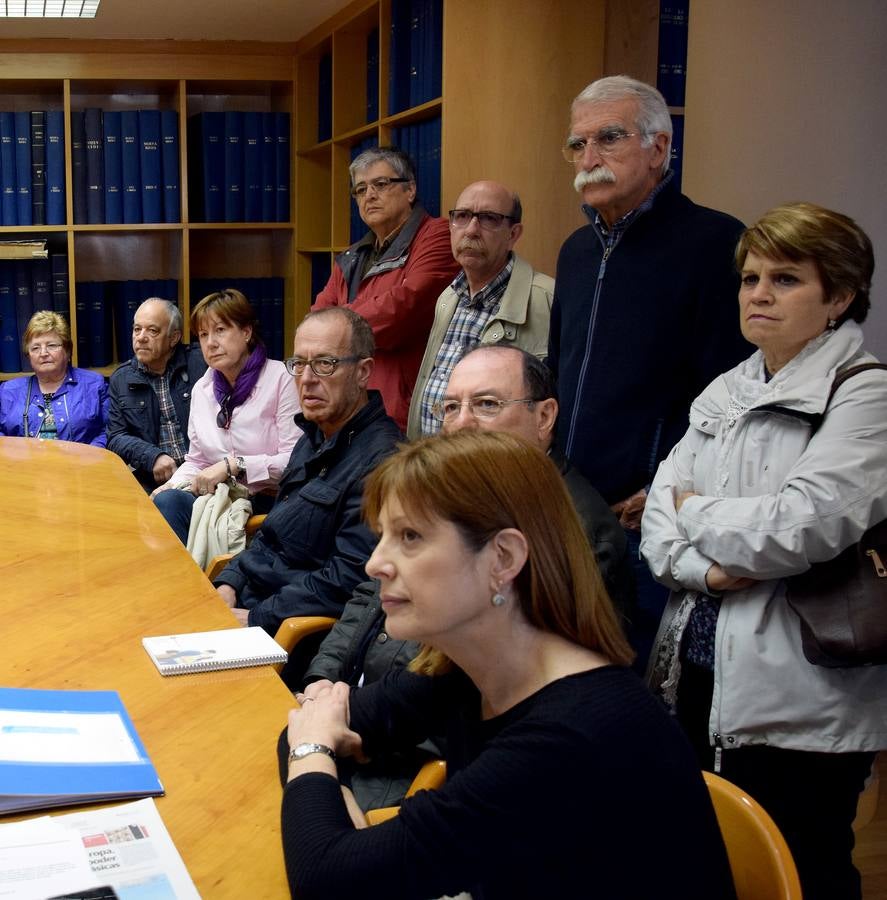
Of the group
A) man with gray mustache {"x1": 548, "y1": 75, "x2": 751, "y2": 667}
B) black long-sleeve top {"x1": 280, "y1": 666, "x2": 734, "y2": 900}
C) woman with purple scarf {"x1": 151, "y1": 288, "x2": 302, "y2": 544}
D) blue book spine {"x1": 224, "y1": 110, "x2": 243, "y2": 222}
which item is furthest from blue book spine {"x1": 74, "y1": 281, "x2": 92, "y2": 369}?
black long-sleeve top {"x1": 280, "y1": 666, "x2": 734, "y2": 900}

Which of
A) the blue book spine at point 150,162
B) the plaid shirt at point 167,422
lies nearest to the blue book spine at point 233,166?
the blue book spine at point 150,162

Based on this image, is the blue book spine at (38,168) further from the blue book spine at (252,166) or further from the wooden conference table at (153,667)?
the wooden conference table at (153,667)

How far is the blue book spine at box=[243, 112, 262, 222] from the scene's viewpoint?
5.18 m

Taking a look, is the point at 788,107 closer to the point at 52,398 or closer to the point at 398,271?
the point at 398,271

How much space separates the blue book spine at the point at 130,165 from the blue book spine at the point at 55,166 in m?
0.29

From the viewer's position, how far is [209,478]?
3.44 metres

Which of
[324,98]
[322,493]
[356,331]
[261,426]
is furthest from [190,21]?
[322,493]

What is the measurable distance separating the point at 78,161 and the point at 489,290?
9.88 feet

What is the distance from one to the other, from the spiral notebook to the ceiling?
3388 millimetres

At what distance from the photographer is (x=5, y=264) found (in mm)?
5117

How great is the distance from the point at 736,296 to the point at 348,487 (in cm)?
100

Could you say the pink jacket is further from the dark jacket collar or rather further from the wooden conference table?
the dark jacket collar

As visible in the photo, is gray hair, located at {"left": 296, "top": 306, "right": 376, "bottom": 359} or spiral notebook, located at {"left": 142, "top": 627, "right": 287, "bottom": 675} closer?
spiral notebook, located at {"left": 142, "top": 627, "right": 287, "bottom": 675}

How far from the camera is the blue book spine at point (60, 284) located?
520cm
